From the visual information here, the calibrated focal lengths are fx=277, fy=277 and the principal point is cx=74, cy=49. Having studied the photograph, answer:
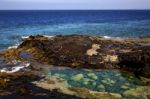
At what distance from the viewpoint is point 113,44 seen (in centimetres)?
2644

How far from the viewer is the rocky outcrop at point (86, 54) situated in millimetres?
21547

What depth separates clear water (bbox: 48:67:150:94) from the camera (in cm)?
1735

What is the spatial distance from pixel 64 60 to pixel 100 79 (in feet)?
17.1

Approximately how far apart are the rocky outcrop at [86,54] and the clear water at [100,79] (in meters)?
1.27

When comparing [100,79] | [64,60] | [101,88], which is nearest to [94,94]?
[101,88]

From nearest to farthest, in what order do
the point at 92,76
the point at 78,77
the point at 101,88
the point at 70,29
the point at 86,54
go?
the point at 101,88
the point at 78,77
the point at 92,76
the point at 86,54
the point at 70,29

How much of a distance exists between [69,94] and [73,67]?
6.24 meters

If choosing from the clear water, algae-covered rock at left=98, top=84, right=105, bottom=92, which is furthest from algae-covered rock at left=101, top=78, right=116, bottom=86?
algae-covered rock at left=98, top=84, right=105, bottom=92

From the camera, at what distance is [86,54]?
24031 mm

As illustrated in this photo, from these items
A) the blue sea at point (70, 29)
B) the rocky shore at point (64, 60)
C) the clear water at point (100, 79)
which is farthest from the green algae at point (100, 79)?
the blue sea at point (70, 29)

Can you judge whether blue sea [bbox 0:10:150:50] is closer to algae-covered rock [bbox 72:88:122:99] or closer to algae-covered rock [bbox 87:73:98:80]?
algae-covered rock [bbox 87:73:98:80]

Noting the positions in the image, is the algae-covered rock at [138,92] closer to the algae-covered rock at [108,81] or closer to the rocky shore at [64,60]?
the rocky shore at [64,60]

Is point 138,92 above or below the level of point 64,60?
below

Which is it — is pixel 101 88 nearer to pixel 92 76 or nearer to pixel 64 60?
pixel 92 76
